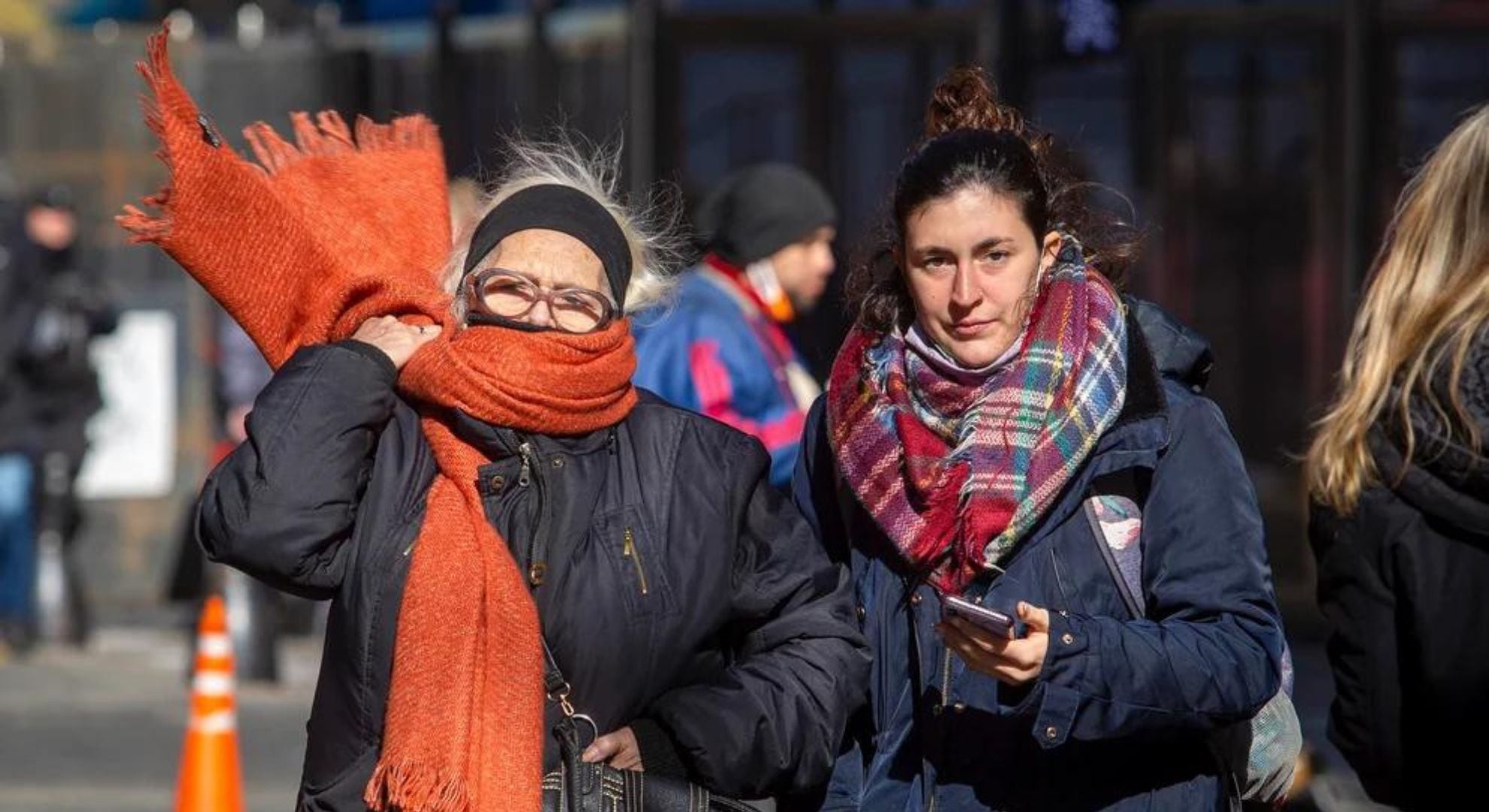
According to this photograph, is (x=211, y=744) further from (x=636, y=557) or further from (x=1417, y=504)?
(x=1417, y=504)

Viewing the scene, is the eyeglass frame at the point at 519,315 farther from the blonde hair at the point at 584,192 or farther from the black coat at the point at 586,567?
the black coat at the point at 586,567

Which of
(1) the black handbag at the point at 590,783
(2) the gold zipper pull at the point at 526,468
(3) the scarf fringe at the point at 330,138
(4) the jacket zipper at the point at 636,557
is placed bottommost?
(1) the black handbag at the point at 590,783

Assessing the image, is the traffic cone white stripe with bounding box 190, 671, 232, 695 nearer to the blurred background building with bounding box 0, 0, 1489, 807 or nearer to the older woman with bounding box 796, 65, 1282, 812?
the older woman with bounding box 796, 65, 1282, 812

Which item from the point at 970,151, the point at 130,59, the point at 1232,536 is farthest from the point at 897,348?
the point at 130,59

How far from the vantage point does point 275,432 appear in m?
3.44

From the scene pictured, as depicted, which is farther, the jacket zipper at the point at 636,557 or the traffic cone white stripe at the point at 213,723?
the traffic cone white stripe at the point at 213,723

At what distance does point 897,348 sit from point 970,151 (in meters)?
0.33

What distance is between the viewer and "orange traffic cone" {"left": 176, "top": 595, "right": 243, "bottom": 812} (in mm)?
6566

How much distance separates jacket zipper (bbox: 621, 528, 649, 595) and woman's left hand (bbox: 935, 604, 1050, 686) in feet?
1.39

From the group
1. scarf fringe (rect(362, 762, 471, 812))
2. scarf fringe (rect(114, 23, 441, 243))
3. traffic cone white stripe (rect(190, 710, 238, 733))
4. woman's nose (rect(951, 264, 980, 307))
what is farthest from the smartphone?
traffic cone white stripe (rect(190, 710, 238, 733))

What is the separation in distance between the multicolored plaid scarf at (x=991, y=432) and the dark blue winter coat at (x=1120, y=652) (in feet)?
0.17

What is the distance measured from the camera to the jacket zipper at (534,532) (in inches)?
137

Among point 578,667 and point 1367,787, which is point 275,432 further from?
point 1367,787

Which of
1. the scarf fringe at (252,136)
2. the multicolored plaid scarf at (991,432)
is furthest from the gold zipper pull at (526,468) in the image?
the scarf fringe at (252,136)
